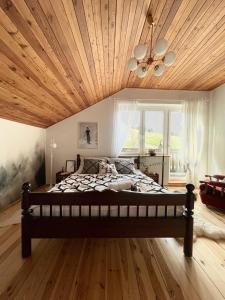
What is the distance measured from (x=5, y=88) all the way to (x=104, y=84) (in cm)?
206

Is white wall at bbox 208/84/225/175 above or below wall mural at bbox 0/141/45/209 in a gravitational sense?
above

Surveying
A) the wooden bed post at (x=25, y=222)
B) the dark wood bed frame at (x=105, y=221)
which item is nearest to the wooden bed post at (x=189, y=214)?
the dark wood bed frame at (x=105, y=221)

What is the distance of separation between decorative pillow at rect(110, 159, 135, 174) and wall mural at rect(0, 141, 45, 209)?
177cm

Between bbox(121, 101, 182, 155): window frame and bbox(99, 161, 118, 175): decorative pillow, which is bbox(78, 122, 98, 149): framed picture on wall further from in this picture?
bbox(99, 161, 118, 175): decorative pillow

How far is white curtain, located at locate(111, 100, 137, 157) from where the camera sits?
16.4ft

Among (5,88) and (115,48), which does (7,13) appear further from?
(115,48)

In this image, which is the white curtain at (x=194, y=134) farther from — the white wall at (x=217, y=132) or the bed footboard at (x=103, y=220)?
the bed footboard at (x=103, y=220)

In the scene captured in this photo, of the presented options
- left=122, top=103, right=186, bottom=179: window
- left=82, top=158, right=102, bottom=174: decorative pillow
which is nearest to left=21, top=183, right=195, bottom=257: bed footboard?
left=82, top=158, right=102, bottom=174: decorative pillow

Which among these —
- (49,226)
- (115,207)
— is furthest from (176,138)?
(49,226)

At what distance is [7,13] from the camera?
137cm

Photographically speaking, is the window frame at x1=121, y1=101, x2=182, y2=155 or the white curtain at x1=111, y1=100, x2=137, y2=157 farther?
the window frame at x1=121, y1=101, x2=182, y2=155

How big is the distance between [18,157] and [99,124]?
2.02m

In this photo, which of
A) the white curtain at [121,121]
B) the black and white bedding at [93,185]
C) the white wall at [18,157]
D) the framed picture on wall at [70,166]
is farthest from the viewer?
the white curtain at [121,121]

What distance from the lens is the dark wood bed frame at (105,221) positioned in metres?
2.05
